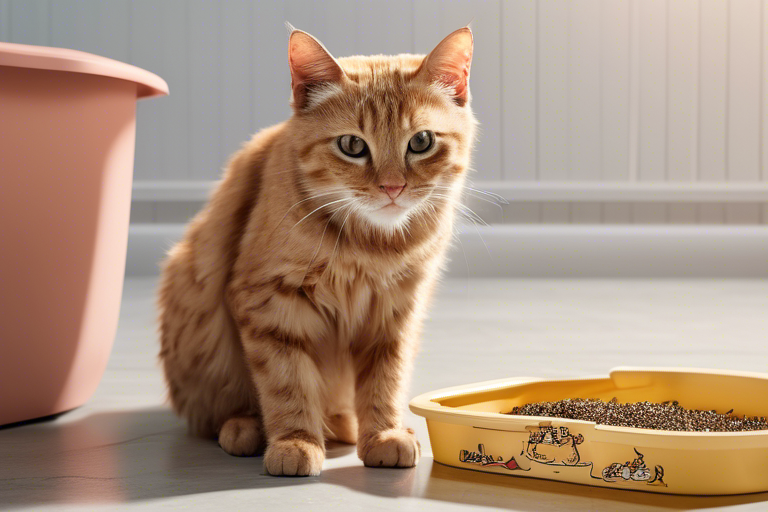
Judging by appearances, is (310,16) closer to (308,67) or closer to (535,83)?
(535,83)

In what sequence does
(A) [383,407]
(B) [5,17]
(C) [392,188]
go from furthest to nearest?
(B) [5,17]
(A) [383,407]
(C) [392,188]

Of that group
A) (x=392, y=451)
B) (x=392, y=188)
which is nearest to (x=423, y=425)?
(x=392, y=451)

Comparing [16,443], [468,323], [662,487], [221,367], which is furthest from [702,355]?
[16,443]

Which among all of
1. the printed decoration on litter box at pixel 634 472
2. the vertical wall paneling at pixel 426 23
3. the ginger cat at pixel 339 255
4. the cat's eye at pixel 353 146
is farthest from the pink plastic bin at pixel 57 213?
the vertical wall paneling at pixel 426 23

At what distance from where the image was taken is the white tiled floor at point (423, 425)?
38.5 inches

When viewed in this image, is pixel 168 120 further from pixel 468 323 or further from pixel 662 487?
pixel 662 487

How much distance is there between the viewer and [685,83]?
433 centimetres

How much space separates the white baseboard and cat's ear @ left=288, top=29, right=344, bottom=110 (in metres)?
2.98

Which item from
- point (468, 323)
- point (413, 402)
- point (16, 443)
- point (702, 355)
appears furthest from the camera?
point (468, 323)

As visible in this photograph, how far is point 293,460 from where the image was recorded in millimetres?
1082

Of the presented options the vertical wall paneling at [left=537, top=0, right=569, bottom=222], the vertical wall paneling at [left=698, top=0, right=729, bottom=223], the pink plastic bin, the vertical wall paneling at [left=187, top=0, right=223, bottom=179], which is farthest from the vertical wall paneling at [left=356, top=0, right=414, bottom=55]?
the pink plastic bin

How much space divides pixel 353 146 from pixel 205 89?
331 cm

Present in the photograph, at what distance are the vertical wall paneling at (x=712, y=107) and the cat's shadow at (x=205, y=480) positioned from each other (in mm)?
3609

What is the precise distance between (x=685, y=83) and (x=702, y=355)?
2.68m
